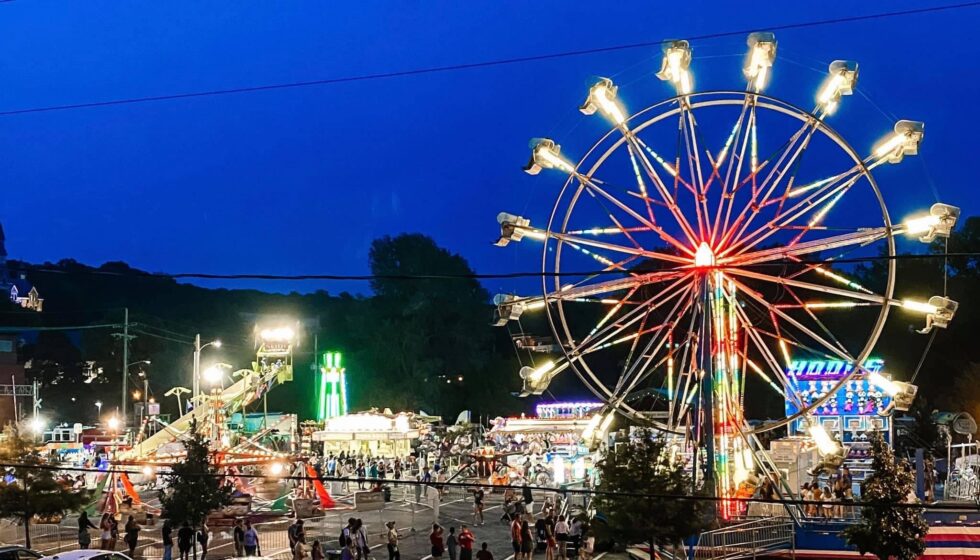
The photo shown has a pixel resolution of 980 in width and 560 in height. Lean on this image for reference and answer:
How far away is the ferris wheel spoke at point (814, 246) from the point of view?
22203mm

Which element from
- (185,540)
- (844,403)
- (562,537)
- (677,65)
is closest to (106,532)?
(185,540)

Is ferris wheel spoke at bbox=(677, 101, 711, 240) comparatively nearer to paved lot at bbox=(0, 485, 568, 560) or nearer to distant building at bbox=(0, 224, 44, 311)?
paved lot at bbox=(0, 485, 568, 560)

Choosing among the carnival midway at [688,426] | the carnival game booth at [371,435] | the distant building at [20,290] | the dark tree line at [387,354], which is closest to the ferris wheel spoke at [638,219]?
the carnival midway at [688,426]

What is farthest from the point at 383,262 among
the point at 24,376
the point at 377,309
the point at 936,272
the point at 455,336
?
the point at 936,272

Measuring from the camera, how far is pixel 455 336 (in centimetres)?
7794

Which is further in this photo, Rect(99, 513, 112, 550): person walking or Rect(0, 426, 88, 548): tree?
Rect(0, 426, 88, 548): tree

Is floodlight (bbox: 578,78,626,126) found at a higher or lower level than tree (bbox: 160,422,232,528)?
higher

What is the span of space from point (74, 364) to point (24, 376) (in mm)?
9192

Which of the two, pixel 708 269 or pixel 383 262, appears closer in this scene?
pixel 708 269

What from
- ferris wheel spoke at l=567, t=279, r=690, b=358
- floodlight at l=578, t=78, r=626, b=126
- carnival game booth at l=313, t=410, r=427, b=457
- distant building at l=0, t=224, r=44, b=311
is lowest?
carnival game booth at l=313, t=410, r=427, b=457

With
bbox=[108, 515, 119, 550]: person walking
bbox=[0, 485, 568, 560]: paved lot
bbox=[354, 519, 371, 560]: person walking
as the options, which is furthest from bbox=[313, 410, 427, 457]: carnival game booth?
bbox=[354, 519, 371, 560]: person walking

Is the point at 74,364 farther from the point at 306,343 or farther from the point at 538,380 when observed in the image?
the point at 538,380

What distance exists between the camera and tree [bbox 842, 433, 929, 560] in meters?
20.7

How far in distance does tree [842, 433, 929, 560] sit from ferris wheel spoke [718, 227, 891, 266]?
193 inches
